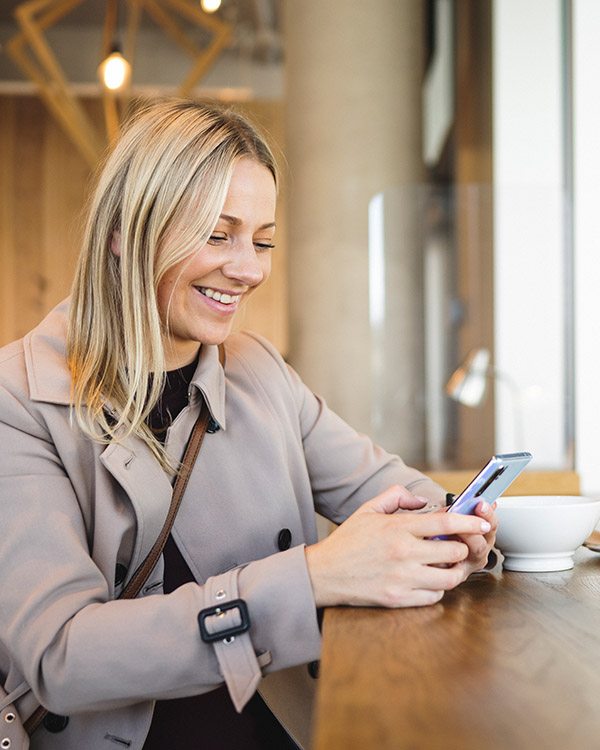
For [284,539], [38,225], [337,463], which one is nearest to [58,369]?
[284,539]

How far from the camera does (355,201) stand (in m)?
3.58

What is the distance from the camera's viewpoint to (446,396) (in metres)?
3.48

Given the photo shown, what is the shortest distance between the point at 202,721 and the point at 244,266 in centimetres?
67

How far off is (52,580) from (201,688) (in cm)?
21

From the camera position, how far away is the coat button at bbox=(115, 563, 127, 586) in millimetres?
1137

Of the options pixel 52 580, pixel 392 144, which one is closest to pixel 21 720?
pixel 52 580

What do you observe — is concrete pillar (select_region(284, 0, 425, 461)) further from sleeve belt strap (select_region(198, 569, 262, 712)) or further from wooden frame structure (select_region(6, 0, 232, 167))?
sleeve belt strap (select_region(198, 569, 262, 712))

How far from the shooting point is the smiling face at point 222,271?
1264 millimetres

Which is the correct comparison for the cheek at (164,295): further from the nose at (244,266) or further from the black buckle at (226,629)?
the black buckle at (226,629)

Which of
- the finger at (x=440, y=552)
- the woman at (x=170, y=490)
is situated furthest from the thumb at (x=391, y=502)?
the finger at (x=440, y=552)

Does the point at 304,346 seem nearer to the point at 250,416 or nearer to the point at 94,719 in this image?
the point at 250,416

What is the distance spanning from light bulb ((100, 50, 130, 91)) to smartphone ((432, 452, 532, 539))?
134 inches

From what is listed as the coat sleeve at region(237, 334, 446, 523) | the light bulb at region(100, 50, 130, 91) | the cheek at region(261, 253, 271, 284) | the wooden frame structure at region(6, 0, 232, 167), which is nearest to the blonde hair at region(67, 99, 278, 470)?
the cheek at region(261, 253, 271, 284)

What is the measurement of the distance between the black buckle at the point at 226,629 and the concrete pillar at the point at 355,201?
2549mm
